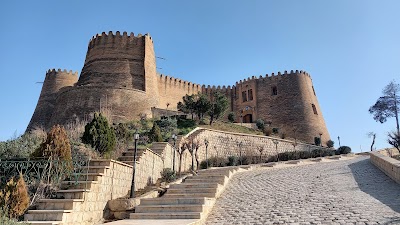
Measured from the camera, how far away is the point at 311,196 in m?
8.52

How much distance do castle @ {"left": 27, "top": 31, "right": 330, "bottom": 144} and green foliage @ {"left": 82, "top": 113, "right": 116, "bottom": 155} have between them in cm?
1444

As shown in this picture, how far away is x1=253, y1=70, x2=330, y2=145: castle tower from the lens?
3591cm

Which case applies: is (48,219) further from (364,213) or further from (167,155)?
(167,155)

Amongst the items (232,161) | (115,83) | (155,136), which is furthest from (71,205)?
(115,83)

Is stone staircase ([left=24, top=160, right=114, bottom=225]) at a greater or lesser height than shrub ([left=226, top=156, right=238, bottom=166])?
lesser

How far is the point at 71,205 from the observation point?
22.3 ft

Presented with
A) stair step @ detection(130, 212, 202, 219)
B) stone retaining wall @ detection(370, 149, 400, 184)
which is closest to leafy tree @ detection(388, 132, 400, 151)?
stone retaining wall @ detection(370, 149, 400, 184)

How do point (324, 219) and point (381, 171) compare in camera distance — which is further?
point (381, 171)

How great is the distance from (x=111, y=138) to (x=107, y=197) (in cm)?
406

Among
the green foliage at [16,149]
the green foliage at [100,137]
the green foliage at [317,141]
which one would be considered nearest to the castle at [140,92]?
the green foliage at [317,141]

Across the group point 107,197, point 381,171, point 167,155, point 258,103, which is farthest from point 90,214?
point 258,103

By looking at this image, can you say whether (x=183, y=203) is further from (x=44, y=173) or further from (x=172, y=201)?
(x=44, y=173)

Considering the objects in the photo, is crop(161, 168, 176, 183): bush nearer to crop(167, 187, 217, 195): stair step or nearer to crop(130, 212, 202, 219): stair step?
crop(167, 187, 217, 195): stair step

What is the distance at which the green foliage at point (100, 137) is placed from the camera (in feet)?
38.0
